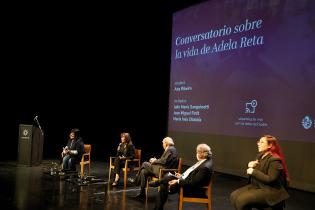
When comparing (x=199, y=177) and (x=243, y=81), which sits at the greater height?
(x=243, y=81)

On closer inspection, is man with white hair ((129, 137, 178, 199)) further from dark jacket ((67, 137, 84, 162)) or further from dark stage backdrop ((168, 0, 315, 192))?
dark stage backdrop ((168, 0, 315, 192))

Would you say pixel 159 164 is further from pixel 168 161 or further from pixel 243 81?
pixel 243 81

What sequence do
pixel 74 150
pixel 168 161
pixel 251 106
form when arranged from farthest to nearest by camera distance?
pixel 251 106 < pixel 74 150 < pixel 168 161

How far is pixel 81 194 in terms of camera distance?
5527 millimetres

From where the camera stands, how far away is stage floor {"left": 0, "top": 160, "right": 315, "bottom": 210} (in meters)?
4.86

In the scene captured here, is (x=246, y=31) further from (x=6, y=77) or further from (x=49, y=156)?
(x=6, y=77)

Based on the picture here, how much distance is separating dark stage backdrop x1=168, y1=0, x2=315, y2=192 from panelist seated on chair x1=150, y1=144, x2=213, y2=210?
9.17 ft

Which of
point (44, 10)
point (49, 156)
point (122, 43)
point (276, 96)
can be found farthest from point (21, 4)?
point (276, 96)

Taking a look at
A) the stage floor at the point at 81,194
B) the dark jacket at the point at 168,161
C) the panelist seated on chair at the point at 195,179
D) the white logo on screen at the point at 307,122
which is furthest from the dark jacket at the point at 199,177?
the white logo on screen at the point at 307,122

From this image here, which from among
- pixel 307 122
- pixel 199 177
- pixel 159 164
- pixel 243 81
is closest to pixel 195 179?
pixel 199 177

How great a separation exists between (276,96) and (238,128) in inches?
41.8

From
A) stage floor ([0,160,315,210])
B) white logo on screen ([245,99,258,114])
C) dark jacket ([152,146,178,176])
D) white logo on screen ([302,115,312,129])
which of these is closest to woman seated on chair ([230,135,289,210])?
stage floor ([0,160,315,210])

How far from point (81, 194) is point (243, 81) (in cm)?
378

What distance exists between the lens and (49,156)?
10.6 meters
